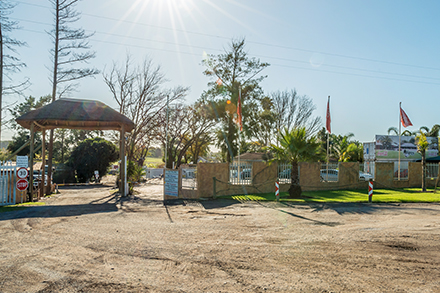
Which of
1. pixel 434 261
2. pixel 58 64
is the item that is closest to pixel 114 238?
pixel 434 261

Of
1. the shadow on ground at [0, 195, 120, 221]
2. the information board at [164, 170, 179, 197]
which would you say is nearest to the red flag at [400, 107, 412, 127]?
the information board at [164, 170, 179, 197]

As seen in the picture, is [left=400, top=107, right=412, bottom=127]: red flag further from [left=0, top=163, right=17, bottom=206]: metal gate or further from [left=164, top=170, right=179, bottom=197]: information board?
[left=0, top=163, right=17, bottom=206]: metal gate

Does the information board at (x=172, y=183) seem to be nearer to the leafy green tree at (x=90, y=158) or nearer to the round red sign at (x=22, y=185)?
the round red sign at (x=22, y=185)

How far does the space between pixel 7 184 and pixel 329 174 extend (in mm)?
19451

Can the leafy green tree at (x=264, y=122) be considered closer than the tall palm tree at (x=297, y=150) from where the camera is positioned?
No

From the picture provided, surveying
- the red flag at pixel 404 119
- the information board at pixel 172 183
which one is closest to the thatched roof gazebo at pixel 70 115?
the information board at pixel 172 183

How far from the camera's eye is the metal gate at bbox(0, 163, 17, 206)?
553 inches

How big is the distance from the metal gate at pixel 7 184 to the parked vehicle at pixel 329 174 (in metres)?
18.5

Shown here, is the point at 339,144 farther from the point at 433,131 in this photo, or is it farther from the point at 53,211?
the point at 53,211

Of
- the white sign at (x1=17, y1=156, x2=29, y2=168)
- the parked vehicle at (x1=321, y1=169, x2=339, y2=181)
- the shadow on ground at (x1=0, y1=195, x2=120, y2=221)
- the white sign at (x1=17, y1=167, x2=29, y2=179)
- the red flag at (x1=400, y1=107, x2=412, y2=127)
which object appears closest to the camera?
the shadow on ground at (x1=0, y1=195, x2=120, y2=221)

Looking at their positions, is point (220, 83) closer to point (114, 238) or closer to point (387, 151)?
point (387, 151)

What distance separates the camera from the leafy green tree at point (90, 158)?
116 feet

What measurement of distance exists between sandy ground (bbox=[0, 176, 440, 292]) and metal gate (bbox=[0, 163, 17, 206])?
3.01 meters

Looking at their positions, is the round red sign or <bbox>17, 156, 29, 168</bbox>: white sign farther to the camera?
<bbox>17, 156, 29, 168</bbox>: white sign
